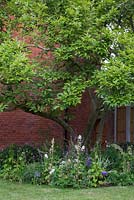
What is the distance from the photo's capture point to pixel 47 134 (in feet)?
42.8

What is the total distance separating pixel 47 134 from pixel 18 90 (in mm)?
4933

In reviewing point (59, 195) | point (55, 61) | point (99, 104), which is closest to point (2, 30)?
point (55, 61)

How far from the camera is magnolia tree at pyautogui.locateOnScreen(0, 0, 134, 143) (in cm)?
748

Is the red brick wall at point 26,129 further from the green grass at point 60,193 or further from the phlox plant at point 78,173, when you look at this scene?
the green grass at point 60,193

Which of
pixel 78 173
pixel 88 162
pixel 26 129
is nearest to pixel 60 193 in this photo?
pixel 78 173

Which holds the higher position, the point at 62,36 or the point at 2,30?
the point at 2,30

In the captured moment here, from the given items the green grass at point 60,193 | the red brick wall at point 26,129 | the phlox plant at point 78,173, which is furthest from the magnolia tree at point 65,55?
the red brick wall at point 26,129

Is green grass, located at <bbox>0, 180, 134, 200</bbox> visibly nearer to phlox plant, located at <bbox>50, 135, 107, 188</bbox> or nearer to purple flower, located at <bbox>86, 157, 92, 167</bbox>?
phlox plant, located at <bbox>50, 135, 107, 188</bbox>

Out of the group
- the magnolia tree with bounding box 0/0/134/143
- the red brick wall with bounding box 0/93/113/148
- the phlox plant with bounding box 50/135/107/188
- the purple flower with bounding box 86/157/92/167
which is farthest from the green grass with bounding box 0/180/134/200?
the red brick wall with bounding box 0/93/113/148

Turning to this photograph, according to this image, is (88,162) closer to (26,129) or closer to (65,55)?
(65,55)

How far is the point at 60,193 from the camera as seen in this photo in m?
7.27

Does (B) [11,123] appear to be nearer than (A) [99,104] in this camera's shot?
No

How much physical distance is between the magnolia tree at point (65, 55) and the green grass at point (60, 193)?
65.3 inches

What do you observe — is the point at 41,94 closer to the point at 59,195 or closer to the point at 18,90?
the point at 18,90
